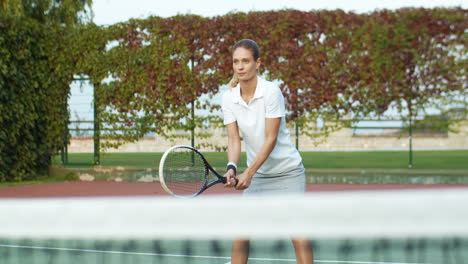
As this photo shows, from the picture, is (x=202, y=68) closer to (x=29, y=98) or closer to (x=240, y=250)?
(x=29, y=98)

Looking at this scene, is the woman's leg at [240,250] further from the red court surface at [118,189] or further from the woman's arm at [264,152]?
the red court surface at [118,189]

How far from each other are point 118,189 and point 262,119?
8.53 metres

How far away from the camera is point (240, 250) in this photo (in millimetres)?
3773

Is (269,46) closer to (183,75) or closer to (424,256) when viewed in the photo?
(183,75)

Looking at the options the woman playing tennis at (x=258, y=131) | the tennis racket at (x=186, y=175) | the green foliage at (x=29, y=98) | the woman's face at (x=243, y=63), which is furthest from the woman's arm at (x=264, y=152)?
the green foliage at (x=29, y=98)

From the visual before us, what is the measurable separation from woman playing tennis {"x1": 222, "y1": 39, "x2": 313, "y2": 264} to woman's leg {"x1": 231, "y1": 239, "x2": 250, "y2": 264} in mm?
358

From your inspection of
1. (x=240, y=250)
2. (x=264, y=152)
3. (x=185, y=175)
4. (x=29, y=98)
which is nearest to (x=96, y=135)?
(x=29, y=98)

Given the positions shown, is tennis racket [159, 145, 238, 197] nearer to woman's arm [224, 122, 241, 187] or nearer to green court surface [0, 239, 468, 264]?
woman's arm [224, 122, 241, 187]

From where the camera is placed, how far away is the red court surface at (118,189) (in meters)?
11.6

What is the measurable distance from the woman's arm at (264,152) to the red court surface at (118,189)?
7.22 meters

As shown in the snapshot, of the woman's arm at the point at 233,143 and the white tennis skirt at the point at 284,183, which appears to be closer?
the white tennis skirt at the point at 284,183

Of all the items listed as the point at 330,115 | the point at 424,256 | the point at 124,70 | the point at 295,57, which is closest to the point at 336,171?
the point at 330,115

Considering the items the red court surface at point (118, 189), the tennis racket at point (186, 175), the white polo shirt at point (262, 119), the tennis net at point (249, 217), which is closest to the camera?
the tennis net at point (249, 217)

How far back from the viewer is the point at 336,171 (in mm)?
12734
